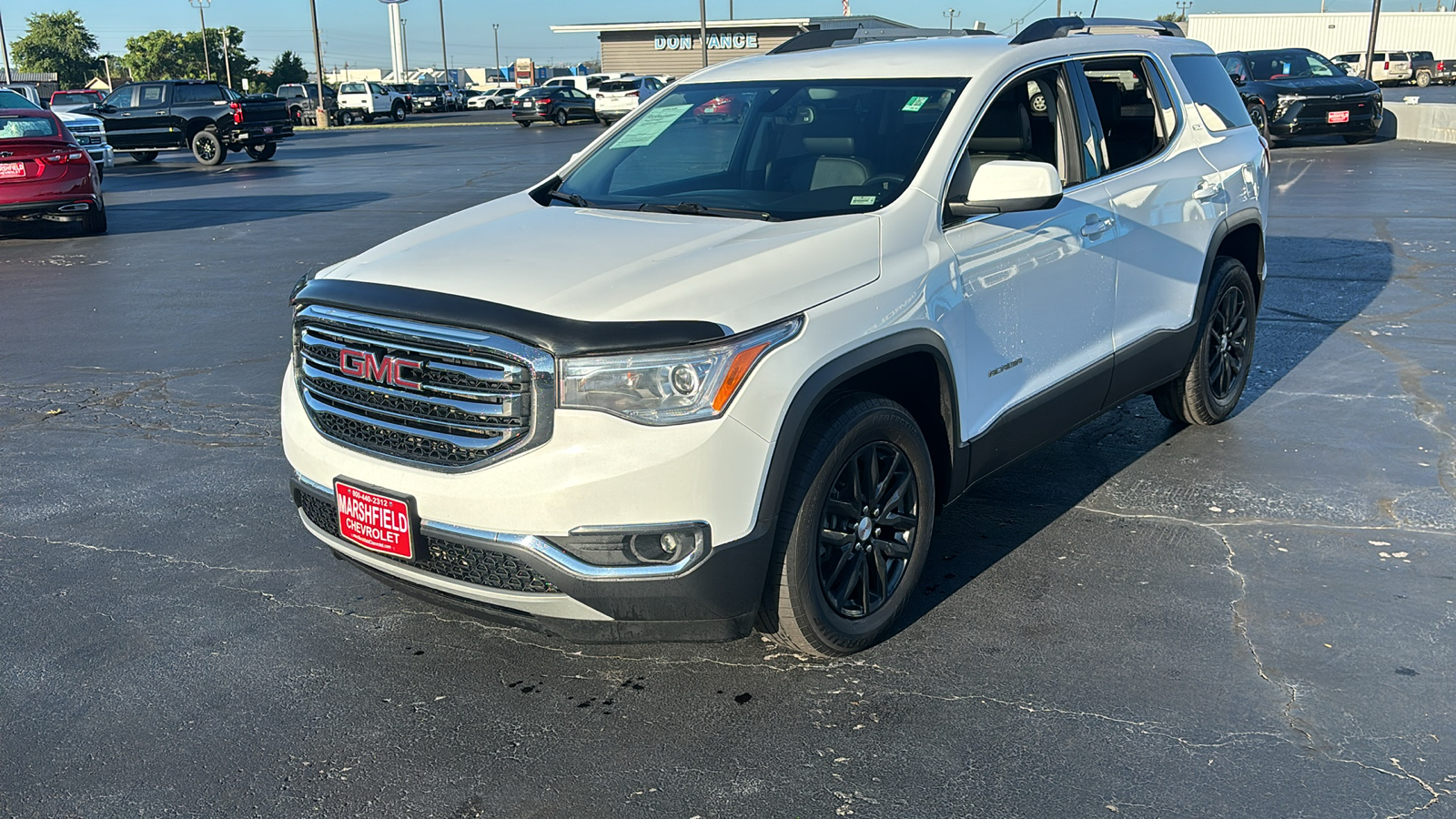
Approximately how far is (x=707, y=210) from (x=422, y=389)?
4.19 feet

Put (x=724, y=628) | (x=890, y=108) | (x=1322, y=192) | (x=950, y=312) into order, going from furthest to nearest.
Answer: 1. (x=1322, y=192)
2. (x=890, y=108)
3. (x=950, y=312)
4. (x=724, y=628)

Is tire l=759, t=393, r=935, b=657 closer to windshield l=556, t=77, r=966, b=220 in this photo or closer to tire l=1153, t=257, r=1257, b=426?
windshield l=556, t=77, r=966, b=220

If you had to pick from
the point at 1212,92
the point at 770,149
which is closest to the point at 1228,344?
the point at 1212,92

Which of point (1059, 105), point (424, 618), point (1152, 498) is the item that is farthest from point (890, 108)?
point (424, 618)

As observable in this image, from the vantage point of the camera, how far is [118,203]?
19.1 metres

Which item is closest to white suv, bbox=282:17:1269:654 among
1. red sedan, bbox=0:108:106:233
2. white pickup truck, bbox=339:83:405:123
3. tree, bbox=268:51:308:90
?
red sedan, bbox=0:108:106:233

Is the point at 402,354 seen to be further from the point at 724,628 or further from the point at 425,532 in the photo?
the point at 724,628

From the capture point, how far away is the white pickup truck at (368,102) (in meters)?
56.9

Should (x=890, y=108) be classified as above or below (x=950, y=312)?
above

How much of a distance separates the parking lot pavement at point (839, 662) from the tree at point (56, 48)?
114m

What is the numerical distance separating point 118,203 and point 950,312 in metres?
18.5

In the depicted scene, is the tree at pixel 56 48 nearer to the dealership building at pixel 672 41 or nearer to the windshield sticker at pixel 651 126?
the dealership building at pixel 672 41

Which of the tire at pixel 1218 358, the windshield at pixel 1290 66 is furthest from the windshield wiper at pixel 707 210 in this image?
the windshield at pixel 1290 66

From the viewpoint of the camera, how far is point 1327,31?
79.2 m
